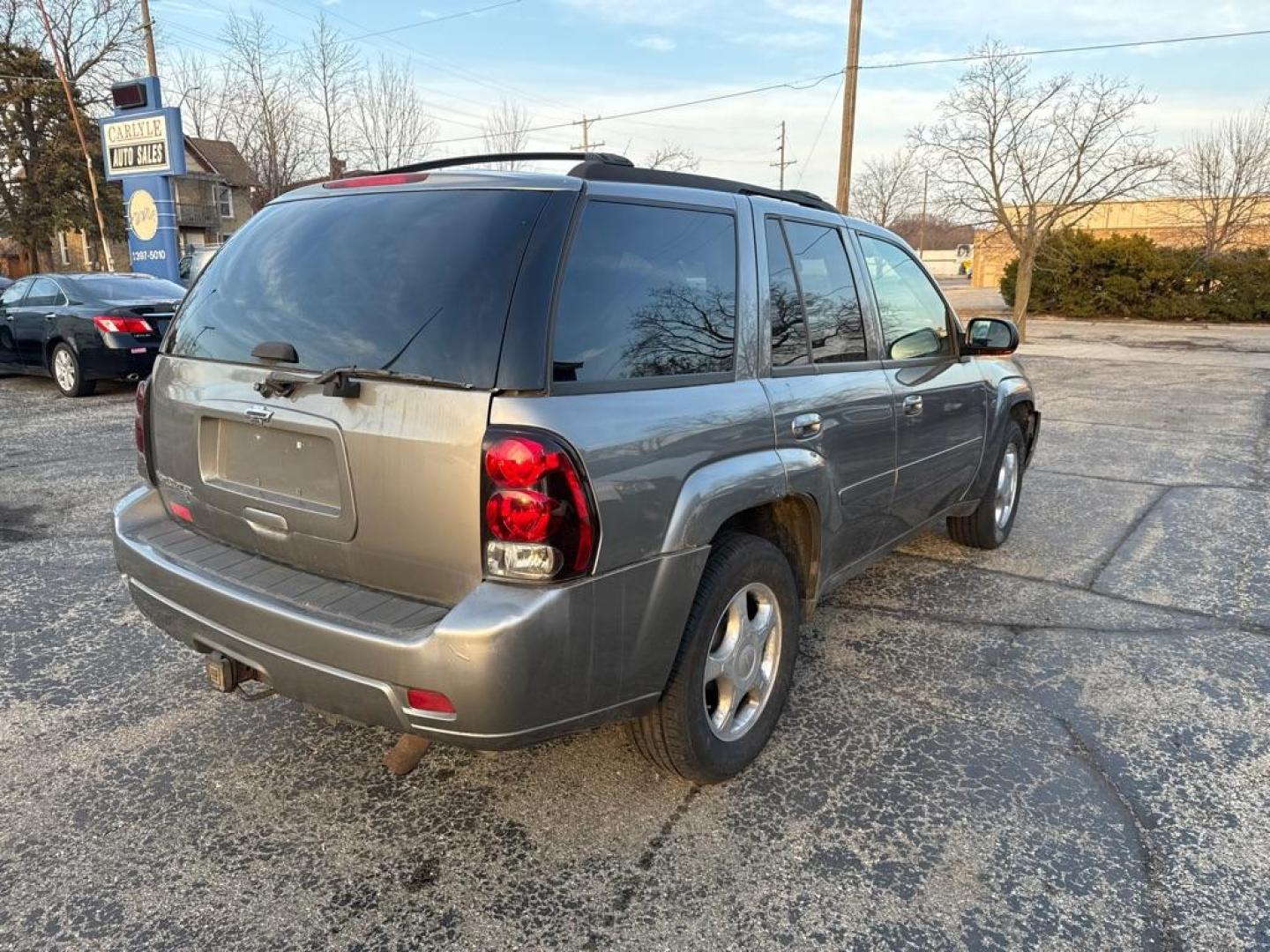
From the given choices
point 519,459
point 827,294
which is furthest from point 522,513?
point 827,294

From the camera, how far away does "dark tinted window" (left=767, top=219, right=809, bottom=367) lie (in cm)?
288

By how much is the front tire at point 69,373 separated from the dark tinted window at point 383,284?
9046 millimetres

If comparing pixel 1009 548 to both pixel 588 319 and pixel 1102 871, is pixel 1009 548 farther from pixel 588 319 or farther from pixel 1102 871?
pixel 588 319

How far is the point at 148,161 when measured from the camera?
17.0 metres

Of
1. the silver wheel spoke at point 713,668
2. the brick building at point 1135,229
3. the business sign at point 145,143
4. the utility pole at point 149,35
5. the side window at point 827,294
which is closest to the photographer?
the silver wheel spoke at point 713,668

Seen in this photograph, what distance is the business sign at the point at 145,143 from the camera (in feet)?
54.3

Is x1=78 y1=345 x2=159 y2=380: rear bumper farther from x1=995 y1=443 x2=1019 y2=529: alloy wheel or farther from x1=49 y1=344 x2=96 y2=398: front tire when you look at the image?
x1=995 y1=443 x2=1019 y2=529: alloy wheel

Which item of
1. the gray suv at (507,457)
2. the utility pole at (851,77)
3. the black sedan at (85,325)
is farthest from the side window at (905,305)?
the utility pole at (851,77)

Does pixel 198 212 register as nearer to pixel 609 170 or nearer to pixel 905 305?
pixel 905 305

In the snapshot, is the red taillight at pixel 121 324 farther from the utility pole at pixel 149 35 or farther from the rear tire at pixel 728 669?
the utility pole at pixel 149 35

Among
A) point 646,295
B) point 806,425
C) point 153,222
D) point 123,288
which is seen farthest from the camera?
point 153,222

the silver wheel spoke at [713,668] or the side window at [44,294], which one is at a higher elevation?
the side window at [44,294]

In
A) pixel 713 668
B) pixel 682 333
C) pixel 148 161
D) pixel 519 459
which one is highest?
pixel 148 161

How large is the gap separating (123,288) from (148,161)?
27.3 ft
